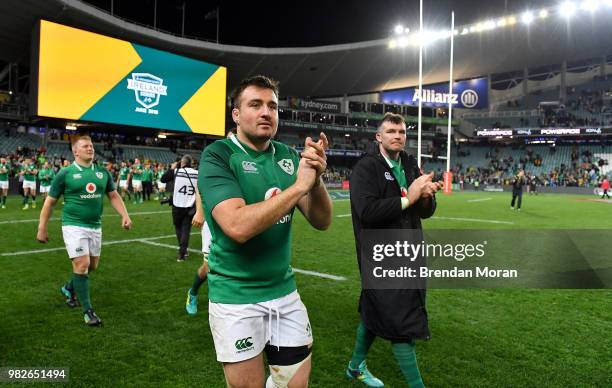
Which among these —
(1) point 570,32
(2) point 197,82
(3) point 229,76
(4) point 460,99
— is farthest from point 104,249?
(4) point 460,99

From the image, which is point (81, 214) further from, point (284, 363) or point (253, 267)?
point (284, 363)

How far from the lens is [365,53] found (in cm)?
4716

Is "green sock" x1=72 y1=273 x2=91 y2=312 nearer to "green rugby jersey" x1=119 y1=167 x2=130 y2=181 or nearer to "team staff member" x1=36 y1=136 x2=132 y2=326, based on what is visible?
"team staff member" x1=36 y1=136 x2=132 y2=326

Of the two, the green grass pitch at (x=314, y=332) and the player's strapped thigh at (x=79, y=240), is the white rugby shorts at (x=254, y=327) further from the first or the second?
the player's strapped thigh at (x=79, y=240)

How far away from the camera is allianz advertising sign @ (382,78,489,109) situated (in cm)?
6094

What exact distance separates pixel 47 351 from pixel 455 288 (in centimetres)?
574

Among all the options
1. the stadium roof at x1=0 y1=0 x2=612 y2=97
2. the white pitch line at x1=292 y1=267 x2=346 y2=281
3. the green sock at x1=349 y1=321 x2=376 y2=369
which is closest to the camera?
the green sock at x1=349 y1=321 x2=376 y2=369

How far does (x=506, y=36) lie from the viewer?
152 ft

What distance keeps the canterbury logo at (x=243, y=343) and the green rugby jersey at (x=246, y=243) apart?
0.20 m

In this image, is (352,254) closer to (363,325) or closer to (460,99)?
(363,325)

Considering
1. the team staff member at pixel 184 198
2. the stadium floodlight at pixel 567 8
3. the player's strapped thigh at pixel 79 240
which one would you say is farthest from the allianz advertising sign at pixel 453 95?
the player's strapped thigh at pixel 79 240

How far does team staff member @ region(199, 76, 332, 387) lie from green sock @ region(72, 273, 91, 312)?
3.51 meters

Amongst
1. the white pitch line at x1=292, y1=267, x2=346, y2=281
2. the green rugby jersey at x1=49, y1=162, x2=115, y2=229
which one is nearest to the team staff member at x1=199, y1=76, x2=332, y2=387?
the green rugby jersey at x1=49, y1=162, x2=115, y2=229

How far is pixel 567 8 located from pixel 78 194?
46946 mm
